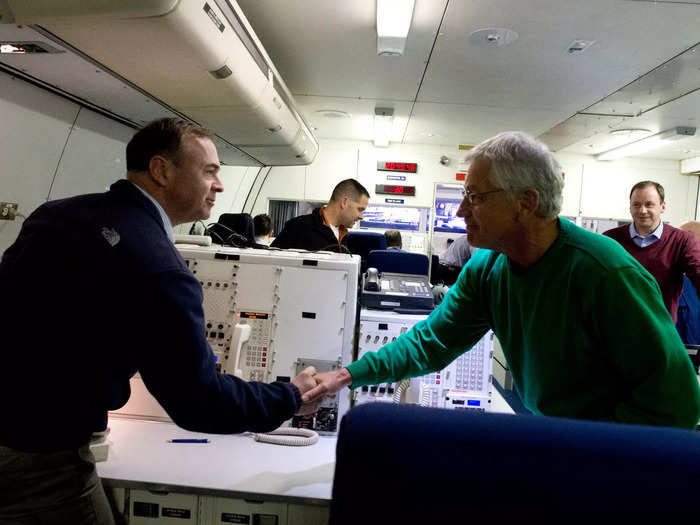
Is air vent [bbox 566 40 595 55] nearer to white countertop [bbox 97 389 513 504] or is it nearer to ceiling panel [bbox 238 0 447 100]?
ceiling panel [bbox 238 0 447 100]

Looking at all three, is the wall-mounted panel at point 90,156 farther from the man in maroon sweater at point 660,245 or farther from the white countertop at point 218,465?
the man in maroon sweater at point 660,245

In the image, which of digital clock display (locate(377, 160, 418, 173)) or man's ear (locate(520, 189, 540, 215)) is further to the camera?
digital clock display (locate(377, 160, 418, 173))

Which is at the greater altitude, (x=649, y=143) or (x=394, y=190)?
(x=649, y=143)

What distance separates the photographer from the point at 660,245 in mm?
3148

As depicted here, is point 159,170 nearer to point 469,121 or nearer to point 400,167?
point 469,121

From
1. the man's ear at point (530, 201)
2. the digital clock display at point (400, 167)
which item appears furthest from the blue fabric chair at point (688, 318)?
the digital clock display at point (400, 167)

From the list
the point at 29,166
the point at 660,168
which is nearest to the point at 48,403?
the point at 29,166

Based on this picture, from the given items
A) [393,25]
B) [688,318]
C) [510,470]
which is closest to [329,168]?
[393,25]

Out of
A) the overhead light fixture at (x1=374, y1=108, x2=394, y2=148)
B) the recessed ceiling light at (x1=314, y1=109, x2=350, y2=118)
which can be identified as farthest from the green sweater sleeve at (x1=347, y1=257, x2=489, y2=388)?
the recessed ceiling light at (x1=314, y1=109, x2=350, y2=118)

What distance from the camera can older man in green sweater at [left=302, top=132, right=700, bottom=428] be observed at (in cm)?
101

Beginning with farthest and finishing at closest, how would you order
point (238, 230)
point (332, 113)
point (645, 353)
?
point (332, 113)
point (238, 230)
point (645, 353)

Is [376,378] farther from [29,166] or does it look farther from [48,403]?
[29,166]

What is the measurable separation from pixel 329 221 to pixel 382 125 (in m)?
2.95

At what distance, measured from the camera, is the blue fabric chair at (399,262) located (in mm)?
2660
